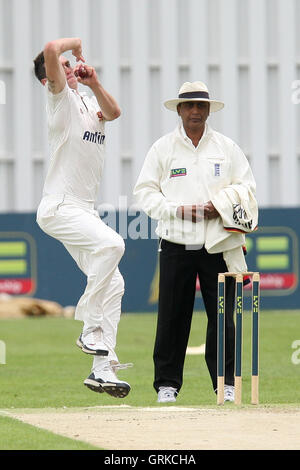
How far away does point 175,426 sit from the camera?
656 centimetres

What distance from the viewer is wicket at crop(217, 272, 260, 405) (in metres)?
7.44

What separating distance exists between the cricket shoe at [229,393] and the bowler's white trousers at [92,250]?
0.85 meters

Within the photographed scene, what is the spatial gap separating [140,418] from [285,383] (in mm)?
3244

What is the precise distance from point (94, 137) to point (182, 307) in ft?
4.38

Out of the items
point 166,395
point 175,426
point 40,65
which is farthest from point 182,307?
point 40,65

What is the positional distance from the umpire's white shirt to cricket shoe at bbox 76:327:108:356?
0.88 metres

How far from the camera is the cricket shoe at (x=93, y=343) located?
7461mm

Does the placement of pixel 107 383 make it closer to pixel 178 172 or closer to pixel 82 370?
pixel 178 172

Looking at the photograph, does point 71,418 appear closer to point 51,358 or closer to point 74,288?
point 51,358
